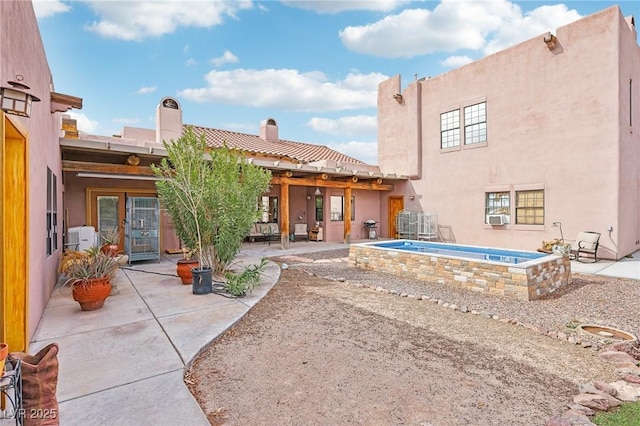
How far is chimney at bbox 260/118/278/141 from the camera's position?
1834 cm

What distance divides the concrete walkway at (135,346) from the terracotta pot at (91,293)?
111 millimetres

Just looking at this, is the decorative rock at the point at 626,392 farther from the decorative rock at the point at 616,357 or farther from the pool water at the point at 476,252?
the pool water at the point at 476,252

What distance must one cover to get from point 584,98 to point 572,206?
3.32 metres

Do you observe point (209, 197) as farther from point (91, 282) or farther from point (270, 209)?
point (270, 209)

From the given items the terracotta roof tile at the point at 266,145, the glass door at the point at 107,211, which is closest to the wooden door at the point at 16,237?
the glass door at the point at 107,211

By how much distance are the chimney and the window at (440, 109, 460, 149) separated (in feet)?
30.5

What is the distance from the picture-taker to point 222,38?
11.2 meters

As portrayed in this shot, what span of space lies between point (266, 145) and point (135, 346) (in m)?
14.1

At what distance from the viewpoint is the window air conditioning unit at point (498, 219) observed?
37.9ft

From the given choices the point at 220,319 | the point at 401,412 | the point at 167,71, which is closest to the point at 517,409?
the point at 401,412

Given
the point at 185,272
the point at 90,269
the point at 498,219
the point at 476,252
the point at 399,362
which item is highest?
the point at 498,219

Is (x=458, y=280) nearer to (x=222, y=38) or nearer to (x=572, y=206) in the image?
(x=572, y=206)

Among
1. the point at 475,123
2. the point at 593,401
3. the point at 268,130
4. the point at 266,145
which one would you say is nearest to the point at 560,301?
the point at 593,401

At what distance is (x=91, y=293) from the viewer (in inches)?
190
